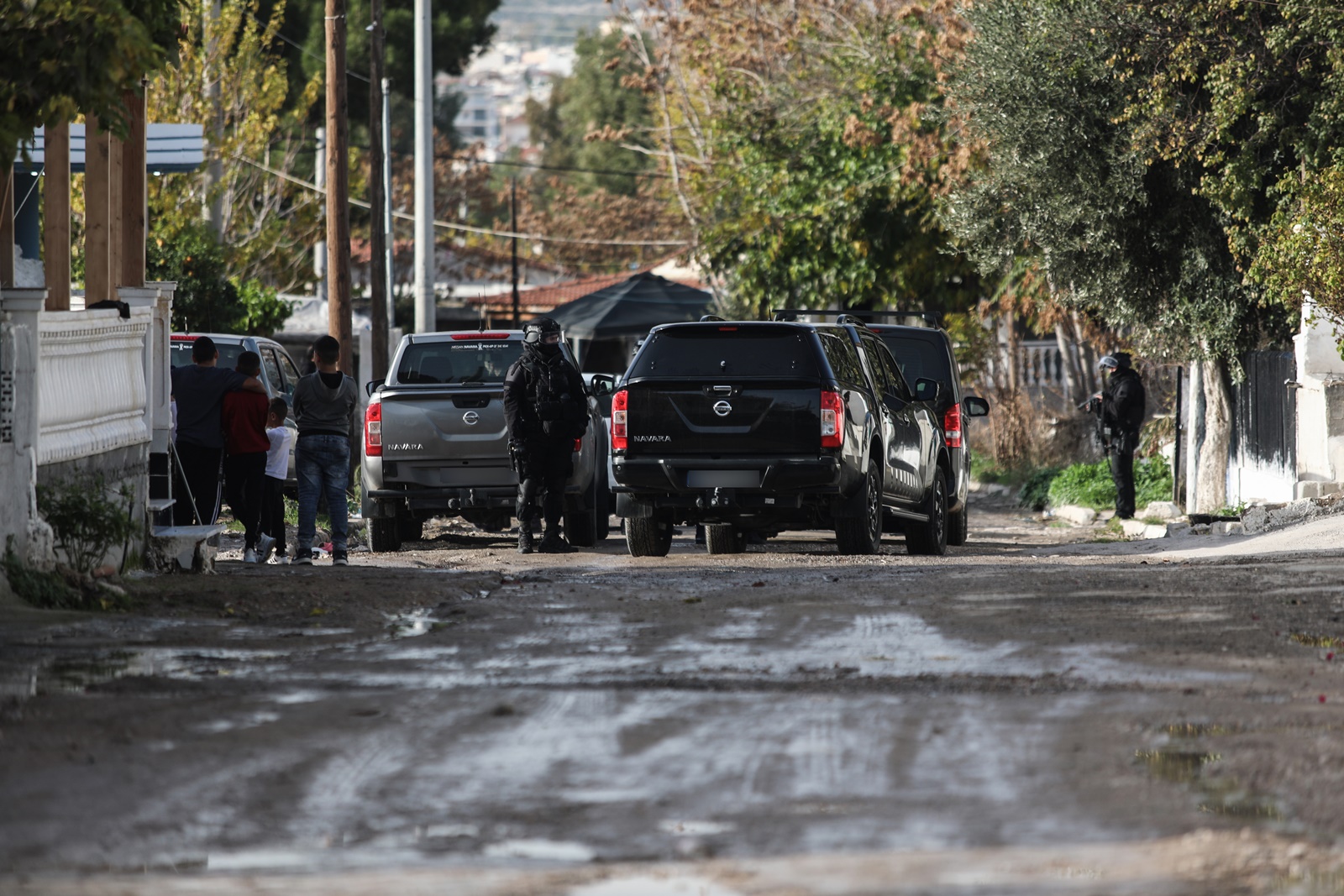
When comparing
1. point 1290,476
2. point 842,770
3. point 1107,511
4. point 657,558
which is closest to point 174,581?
point 657,558

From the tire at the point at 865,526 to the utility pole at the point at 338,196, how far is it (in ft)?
30.6

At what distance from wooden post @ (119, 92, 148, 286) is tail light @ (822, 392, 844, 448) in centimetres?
508

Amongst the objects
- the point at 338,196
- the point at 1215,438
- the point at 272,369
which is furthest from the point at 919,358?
the point at 338,196

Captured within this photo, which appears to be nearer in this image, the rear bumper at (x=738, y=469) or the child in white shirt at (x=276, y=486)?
the rear bumper at (x=738, y=469)

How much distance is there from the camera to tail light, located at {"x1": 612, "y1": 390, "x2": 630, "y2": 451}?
14281 millimetres

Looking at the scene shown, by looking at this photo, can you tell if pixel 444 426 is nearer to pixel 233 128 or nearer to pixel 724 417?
pixel 724 417

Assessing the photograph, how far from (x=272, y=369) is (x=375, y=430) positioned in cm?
394

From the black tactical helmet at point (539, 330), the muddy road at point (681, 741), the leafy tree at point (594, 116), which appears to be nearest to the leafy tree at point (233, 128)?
the black tactical helmet at point (539, 330)

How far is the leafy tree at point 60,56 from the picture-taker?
883cm

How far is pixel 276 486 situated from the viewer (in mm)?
15242

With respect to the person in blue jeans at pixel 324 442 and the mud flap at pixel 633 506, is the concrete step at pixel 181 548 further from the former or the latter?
the mud flap at pixel 633 506

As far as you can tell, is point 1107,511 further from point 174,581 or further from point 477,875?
point 477,875

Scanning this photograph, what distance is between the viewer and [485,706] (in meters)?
7.17

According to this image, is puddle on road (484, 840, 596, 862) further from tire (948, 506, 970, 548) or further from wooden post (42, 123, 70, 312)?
tire (948, 506, 970, 548)
